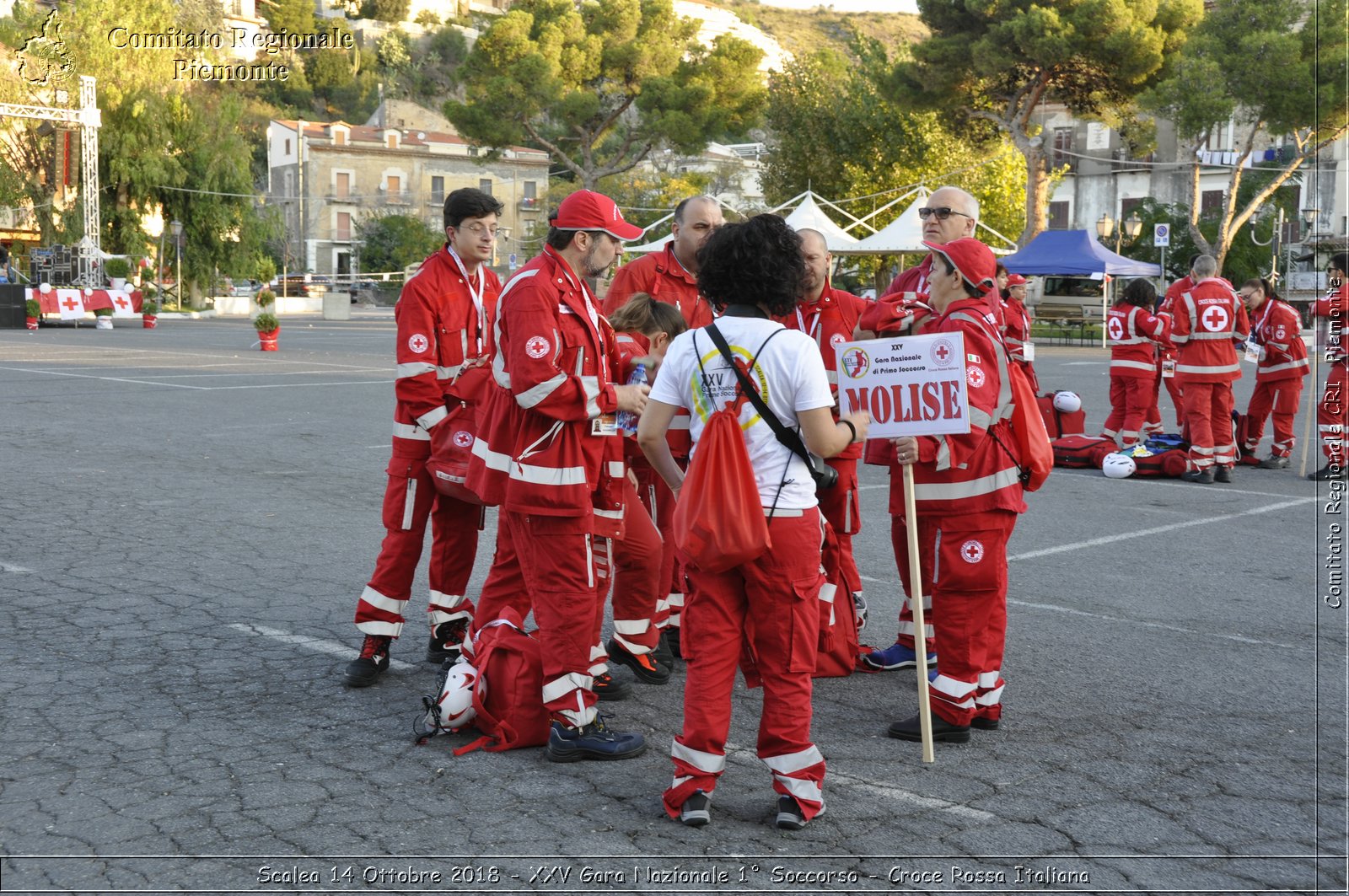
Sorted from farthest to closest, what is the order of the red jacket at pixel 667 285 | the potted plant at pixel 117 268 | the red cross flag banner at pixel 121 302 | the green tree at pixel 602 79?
the green tree at pixel 602 79
the potted plant at pixel 117 268
the red cross flag banner at pixel 121 302
the red jacket at pixel 667 285

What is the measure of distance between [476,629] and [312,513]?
449cm

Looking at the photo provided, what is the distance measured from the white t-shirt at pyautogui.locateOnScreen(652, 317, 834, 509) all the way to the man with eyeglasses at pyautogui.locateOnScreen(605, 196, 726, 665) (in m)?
1.80

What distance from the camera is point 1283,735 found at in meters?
4.70

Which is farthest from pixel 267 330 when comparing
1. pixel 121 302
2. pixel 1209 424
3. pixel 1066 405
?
pixel 1209 424

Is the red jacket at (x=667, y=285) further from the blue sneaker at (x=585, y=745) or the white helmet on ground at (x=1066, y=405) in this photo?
the white helmet on ground at (x=1066, y=405)

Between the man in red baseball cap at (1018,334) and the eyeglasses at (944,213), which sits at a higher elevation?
the eyeglasses at (944,213)

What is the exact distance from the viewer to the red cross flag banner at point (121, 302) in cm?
4038

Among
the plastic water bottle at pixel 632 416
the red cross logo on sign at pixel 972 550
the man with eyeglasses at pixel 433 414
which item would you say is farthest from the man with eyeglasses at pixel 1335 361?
the man with eyeglasses at pixel 433 414

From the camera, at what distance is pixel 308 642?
5.82 m

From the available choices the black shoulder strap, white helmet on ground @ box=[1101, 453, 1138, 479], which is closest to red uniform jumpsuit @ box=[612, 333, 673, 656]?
the black shoulder strap

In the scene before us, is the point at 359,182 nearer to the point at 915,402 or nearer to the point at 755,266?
the point at 915,402

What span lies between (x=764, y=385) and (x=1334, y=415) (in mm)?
10620

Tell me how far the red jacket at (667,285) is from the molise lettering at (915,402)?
169 centimetres

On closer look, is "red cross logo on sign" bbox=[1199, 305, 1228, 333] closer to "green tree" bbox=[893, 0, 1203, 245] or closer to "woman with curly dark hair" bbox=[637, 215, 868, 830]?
"woman with curly dark hair" bbox=[637, 215, 868, 830]
